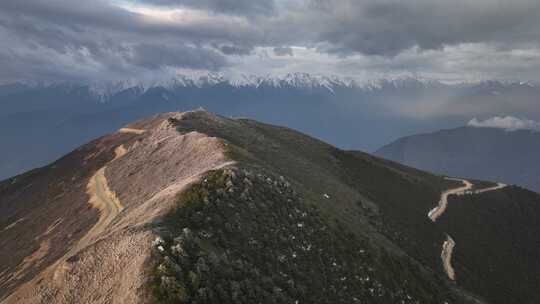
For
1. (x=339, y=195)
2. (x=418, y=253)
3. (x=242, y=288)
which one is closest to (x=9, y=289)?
(x=242, y=288)

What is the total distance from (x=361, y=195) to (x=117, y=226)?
206 ft

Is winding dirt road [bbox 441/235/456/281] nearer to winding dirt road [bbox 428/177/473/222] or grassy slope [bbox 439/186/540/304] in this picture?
grassy slope [bbox 439/186/540/304]

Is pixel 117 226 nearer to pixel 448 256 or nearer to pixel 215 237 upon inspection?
pixel 215 237

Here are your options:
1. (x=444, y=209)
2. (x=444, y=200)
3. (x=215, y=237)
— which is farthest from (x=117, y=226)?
(x=444, y=200)

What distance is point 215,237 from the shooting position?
32719 millimetres

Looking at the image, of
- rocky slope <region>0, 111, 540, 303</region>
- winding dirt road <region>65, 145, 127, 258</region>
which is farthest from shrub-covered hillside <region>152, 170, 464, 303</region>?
winding dirt road <region>65, 145, 127, 258</region>

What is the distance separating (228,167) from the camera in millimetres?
47406

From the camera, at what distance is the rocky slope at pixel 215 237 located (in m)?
28.0

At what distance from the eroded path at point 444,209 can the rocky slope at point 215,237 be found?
1.76 meters

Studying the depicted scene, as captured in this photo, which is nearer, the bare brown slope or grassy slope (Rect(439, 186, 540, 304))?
the bare brown slope

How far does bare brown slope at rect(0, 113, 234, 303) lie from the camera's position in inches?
1088

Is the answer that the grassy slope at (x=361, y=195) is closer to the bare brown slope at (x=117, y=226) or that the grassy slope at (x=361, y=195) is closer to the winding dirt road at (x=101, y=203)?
the bare brown slope at (x=117, y=226)

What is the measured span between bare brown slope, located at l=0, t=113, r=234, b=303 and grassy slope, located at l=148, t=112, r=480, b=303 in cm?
836

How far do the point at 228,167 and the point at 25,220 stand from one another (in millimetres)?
62203
